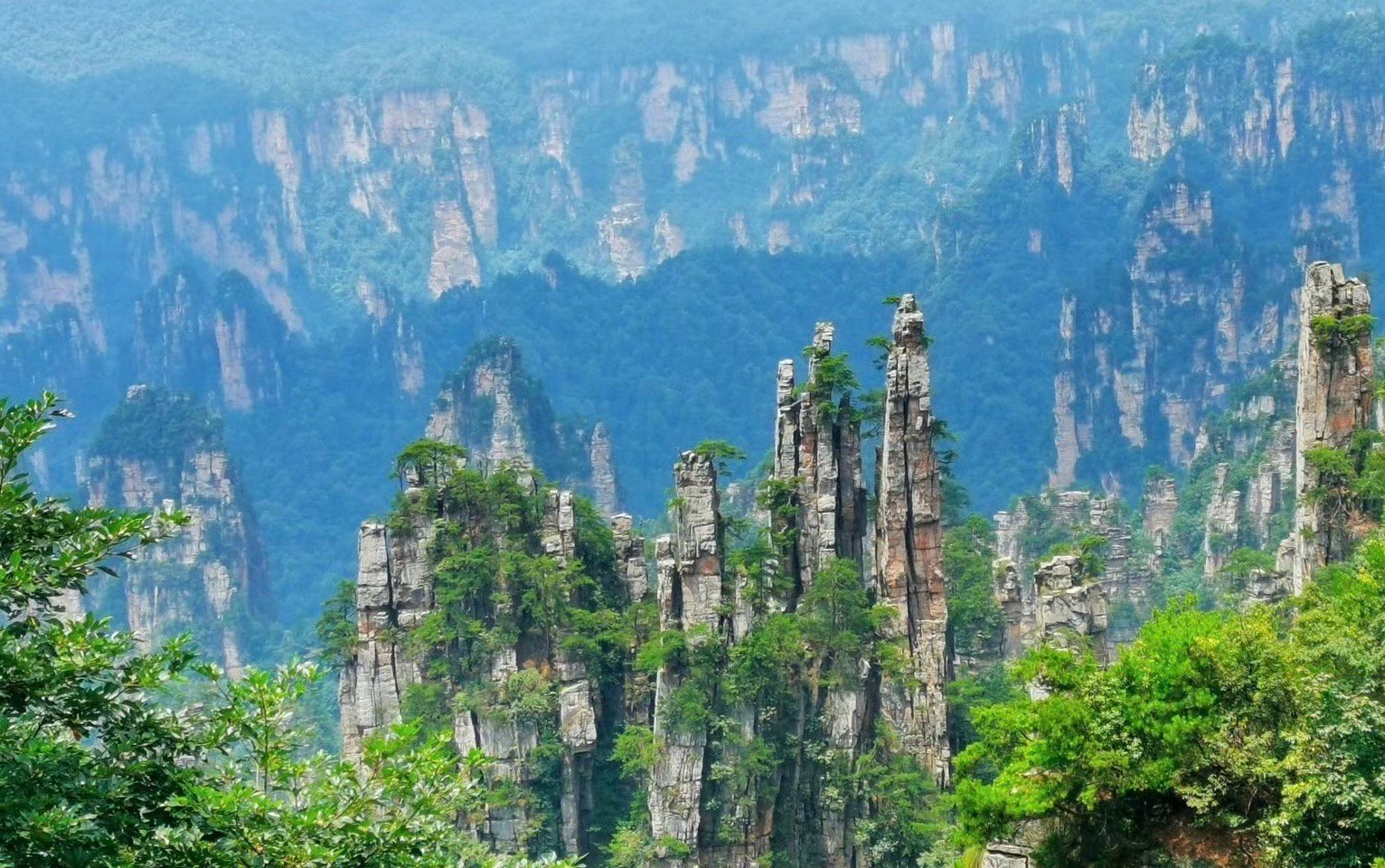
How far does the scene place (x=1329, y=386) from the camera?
52.9 m

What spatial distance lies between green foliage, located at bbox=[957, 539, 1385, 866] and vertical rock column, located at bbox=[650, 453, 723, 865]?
20474mm

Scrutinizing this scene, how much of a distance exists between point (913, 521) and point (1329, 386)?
9.42 meters

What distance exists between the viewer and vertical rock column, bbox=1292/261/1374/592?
171ft

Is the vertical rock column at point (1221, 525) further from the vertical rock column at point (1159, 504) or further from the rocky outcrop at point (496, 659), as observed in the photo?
the rocky outcrop at point (496, 659)

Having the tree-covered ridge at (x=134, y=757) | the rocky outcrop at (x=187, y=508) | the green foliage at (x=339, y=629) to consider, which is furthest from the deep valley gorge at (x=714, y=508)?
the rocky outcrop at (x=187, y=508)

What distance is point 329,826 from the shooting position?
23750mm

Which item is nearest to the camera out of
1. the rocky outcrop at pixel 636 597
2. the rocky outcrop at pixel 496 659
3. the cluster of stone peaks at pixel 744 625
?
the cluster of stone peaks at pixel 744 625

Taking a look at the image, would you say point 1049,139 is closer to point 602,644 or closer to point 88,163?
point 88,163

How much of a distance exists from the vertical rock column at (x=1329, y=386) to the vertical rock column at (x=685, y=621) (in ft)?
41.1

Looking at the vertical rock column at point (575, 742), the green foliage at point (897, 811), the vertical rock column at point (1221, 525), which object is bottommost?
the green foliage at point (897, 811)

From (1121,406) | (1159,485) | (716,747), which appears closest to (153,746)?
(716,747)

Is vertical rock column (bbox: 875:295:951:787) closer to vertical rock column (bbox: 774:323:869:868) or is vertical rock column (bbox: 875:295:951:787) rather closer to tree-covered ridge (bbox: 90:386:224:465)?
vertical rock column (bbox: 774:323:869:868)

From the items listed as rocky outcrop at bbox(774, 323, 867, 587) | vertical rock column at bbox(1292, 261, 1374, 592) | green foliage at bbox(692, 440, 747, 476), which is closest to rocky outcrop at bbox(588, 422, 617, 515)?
green foliage at bbox(692, 440, 747, 476)

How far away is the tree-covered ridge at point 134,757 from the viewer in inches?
877
